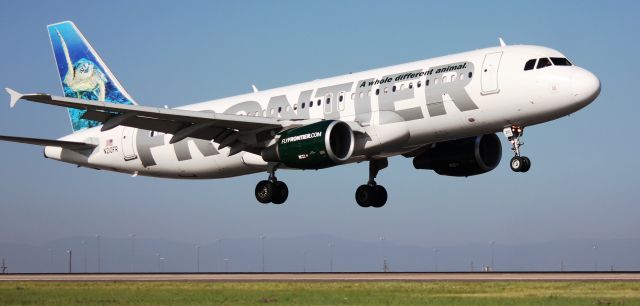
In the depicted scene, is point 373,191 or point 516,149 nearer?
point 516,149

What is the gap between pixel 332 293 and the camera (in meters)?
31.0

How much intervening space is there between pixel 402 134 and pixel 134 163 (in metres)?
14.0

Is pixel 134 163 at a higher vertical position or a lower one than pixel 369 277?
higher

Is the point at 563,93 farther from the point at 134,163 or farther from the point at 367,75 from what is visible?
the point at 134,163

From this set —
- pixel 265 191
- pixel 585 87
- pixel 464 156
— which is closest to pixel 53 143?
pixel 265 191

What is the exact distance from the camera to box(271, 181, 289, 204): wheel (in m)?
45.1

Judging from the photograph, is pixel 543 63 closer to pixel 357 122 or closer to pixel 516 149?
pixel 516 149

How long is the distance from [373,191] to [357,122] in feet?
22.2

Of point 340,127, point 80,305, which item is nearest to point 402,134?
point 340,127

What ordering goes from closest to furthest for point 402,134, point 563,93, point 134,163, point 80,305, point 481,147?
point 80,305, point 563,93, point 402,134, point 481,147, point 134,163

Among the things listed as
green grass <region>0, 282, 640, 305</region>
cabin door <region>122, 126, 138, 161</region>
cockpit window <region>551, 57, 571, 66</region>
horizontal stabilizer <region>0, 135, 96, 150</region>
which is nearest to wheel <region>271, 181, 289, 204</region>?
cabin door <region>122, 126, 138, 161</region>

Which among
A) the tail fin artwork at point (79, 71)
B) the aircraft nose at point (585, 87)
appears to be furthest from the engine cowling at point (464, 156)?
the tail fin artwork at point (79, 71)

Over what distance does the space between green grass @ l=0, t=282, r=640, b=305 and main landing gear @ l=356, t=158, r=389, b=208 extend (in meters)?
13.0

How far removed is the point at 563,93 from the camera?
124 ft
